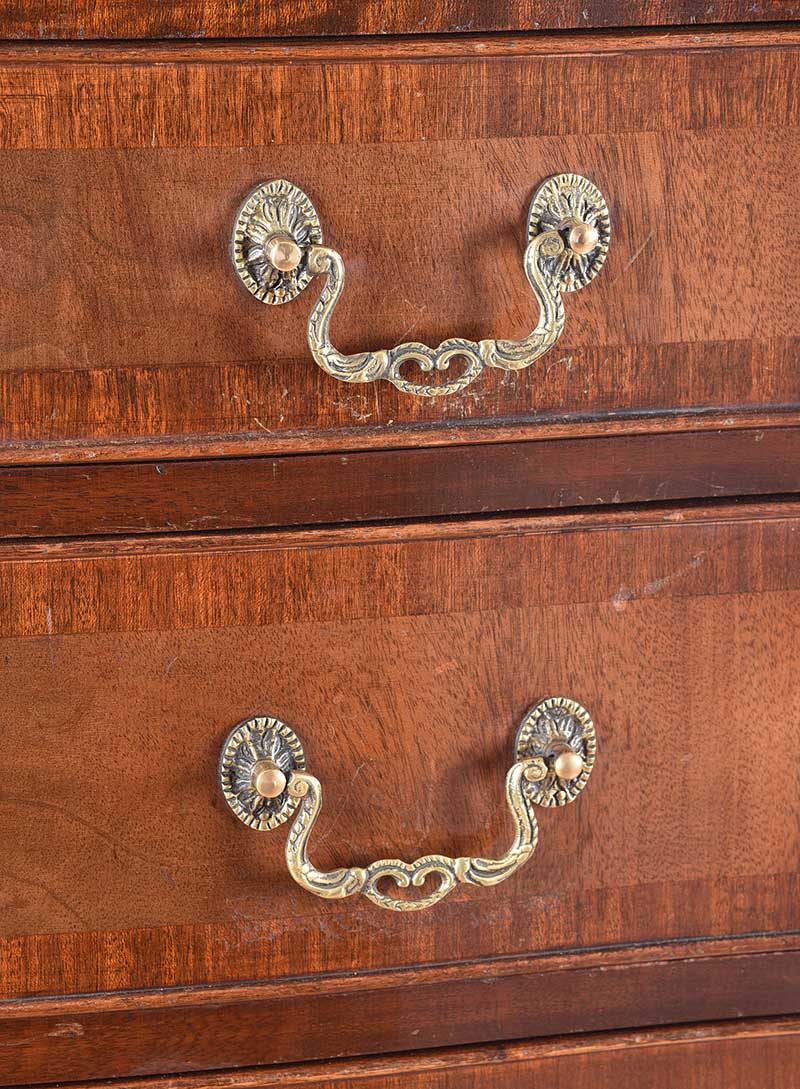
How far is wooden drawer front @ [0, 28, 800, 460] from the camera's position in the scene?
416 millimetres

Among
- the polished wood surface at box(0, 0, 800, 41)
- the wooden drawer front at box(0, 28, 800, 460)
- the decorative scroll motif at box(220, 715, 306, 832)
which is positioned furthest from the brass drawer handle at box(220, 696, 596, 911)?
the polished wood surface at box(0, 0, 800, 41)

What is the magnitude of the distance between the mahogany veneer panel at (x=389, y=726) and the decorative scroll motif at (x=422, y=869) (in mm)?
18

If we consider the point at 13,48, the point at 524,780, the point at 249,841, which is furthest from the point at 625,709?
the point at 13,48

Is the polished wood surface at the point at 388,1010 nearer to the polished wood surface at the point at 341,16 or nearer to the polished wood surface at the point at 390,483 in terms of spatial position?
the polished wood surface at the point at 390,483

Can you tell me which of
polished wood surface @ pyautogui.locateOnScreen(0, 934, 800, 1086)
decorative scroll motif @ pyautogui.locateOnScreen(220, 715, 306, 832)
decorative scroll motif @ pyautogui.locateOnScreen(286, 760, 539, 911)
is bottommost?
polished wood surface @ pyautogui.locateOnScreen(0, 934, 800, 1086)

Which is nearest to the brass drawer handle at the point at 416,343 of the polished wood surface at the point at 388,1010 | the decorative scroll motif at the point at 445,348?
the decorative scroll motif at the point at 445,348

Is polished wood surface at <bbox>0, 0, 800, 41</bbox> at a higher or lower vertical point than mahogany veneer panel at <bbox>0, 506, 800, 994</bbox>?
higher

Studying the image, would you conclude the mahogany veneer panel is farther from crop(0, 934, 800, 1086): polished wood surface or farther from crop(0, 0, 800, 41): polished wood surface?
crop(0, 0, 800, 41): polished wood surface

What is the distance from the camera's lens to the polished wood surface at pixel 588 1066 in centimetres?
49

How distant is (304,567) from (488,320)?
122 mm

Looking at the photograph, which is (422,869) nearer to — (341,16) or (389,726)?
(389,726)

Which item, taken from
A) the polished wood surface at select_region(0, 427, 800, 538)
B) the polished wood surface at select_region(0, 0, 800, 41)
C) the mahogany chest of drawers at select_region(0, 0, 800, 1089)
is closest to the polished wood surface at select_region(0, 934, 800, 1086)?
the mahogany chest of drawers at select_region(0, 0, 800, 1089)

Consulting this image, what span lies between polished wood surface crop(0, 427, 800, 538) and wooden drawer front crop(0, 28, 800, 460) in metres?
0.01

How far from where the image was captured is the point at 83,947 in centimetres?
47
